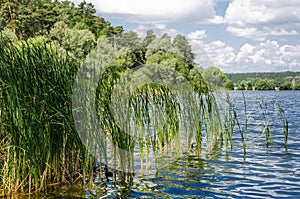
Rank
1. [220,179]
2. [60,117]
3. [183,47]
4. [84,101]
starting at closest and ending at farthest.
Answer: [60,117] < [84,101] < [220,179] < [183,47]

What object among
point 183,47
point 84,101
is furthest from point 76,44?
point 84,101

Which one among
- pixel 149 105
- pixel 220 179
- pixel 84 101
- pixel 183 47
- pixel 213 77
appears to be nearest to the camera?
pixel 84 101

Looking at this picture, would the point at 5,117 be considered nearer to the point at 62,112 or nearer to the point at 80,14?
the point at 62,112

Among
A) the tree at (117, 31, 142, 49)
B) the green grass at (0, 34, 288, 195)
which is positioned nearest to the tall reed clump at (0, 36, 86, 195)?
the green grass at (0, 34, 288, 195)

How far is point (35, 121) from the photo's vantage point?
588 cm

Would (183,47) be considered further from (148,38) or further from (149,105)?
(149,105)

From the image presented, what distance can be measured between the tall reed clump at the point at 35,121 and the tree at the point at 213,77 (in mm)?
3791

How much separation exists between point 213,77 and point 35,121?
16.8ft

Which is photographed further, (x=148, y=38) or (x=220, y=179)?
(x=148, y=38)

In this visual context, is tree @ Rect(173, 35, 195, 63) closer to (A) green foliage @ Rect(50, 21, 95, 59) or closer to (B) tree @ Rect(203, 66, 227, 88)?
(B) tree @ Rect(203, 66, 227, 88)

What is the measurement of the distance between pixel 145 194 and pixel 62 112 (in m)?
1.82

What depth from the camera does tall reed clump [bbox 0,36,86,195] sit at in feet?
18.8

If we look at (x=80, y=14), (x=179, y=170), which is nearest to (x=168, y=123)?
(x=179, y=170)

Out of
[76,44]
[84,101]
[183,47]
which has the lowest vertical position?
[84,101]
